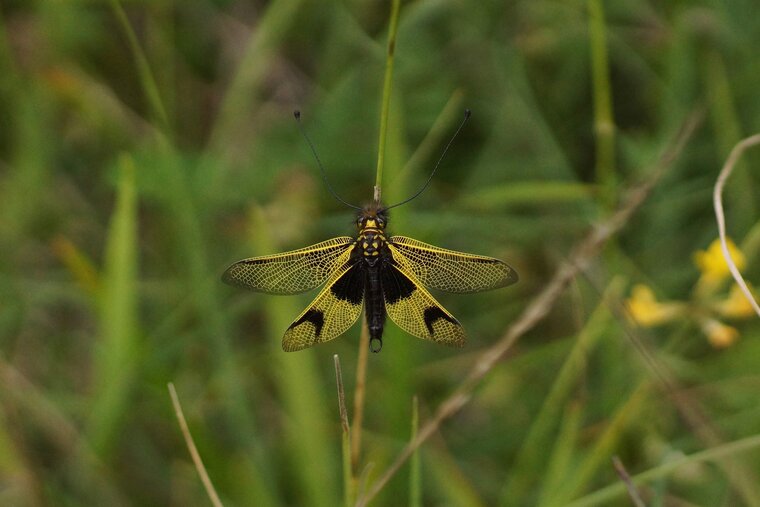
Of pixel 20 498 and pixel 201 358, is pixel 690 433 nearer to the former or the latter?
pixel 201 358

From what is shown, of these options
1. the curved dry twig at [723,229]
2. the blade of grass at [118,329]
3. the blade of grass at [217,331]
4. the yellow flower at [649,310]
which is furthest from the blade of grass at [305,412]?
the curved dry twig at [723,229]

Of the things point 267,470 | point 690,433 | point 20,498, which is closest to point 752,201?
point 690,433

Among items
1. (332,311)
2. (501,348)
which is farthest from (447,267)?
(501,348)

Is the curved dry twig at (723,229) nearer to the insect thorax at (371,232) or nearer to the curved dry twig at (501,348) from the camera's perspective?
the curved dry twig at (501,348)

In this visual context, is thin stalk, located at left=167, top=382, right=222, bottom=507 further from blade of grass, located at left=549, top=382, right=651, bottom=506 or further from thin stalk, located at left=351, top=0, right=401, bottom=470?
blade of grass, located at left=549, top=382, right=651, bottom=506

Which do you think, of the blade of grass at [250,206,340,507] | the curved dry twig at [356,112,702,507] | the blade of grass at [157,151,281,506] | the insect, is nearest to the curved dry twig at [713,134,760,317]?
the curved dry twig at [356,112,702,507]
